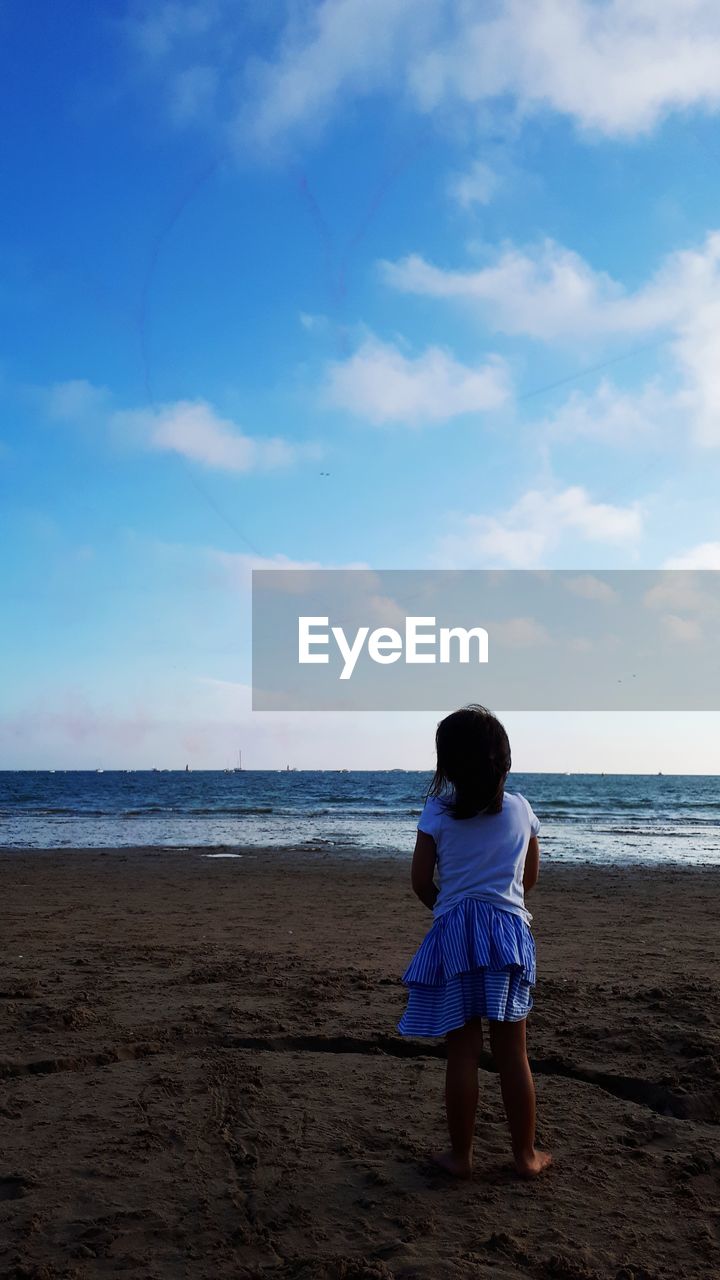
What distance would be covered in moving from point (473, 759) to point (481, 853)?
377 mm

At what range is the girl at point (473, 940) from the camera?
3.25 meters

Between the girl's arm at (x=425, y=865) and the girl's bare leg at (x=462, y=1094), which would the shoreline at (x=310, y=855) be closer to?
the girl's bare leg at (x=462, y=1094)

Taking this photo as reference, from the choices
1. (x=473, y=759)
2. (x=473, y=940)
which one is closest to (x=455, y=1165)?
(x=473, y=940)

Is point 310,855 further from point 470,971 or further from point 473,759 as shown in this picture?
point 473,759

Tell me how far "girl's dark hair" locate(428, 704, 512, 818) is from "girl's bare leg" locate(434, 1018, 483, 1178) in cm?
83

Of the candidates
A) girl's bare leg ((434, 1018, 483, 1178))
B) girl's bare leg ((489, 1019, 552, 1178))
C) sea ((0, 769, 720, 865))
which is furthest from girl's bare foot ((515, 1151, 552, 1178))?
sea ((0, 769, 720, 865))

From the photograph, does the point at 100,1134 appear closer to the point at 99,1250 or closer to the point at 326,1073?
the point at 99,1250

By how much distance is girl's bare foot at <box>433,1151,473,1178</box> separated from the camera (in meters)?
3.24

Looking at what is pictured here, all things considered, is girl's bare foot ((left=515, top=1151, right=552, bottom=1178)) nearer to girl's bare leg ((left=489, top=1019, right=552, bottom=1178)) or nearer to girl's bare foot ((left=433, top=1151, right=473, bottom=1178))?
girl's bare leg ((left=489, top=1019, right=552, bottom=1178))

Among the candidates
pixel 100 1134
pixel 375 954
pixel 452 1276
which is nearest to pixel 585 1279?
pixel 452 1276

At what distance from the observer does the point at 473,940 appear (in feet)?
10.7

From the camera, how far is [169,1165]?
3316mm

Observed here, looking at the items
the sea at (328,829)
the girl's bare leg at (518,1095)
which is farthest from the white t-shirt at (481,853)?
the sea at (328,829)

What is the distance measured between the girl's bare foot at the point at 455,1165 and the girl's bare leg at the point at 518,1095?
0.19 meters
